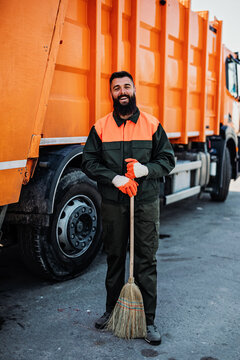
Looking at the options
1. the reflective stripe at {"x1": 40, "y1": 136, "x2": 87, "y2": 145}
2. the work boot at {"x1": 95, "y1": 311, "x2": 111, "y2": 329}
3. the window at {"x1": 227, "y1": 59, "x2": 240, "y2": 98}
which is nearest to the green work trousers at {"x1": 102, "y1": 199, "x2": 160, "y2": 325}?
the work boot at {"x1": 95, "y1": 311, "x2": 111, "y2": 329}

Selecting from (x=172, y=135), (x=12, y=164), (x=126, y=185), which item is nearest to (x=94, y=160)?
(x=126, y=185)

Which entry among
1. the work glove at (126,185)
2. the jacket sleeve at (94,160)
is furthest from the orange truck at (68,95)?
the work glove at (126,185)

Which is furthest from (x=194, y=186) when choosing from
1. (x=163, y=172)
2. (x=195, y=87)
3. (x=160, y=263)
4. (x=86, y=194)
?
(x=163, y=172)

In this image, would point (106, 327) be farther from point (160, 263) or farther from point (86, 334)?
point (160, 263)

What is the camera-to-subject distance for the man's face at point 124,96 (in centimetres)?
300

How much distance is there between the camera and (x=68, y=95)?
12.6 ft

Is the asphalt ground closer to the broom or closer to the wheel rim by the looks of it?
the broom

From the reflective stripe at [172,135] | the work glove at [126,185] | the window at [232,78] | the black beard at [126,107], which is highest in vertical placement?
the window at [232,78]

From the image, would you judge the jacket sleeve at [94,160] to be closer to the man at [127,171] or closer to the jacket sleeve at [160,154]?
the man at [127,171]

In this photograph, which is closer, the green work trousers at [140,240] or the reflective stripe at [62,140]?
the green work trousers at [140,240]

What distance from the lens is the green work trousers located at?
301 centimetres

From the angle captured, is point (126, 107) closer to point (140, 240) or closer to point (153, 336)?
point (140, 240)

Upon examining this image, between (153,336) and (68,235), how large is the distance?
53.3 inches

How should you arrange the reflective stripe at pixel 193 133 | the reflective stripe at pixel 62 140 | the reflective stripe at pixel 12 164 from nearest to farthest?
the reflective stripe at pixel 12 164, the reflective stripe at pixel 62 140, the reflective stripe at pixel 193 133
